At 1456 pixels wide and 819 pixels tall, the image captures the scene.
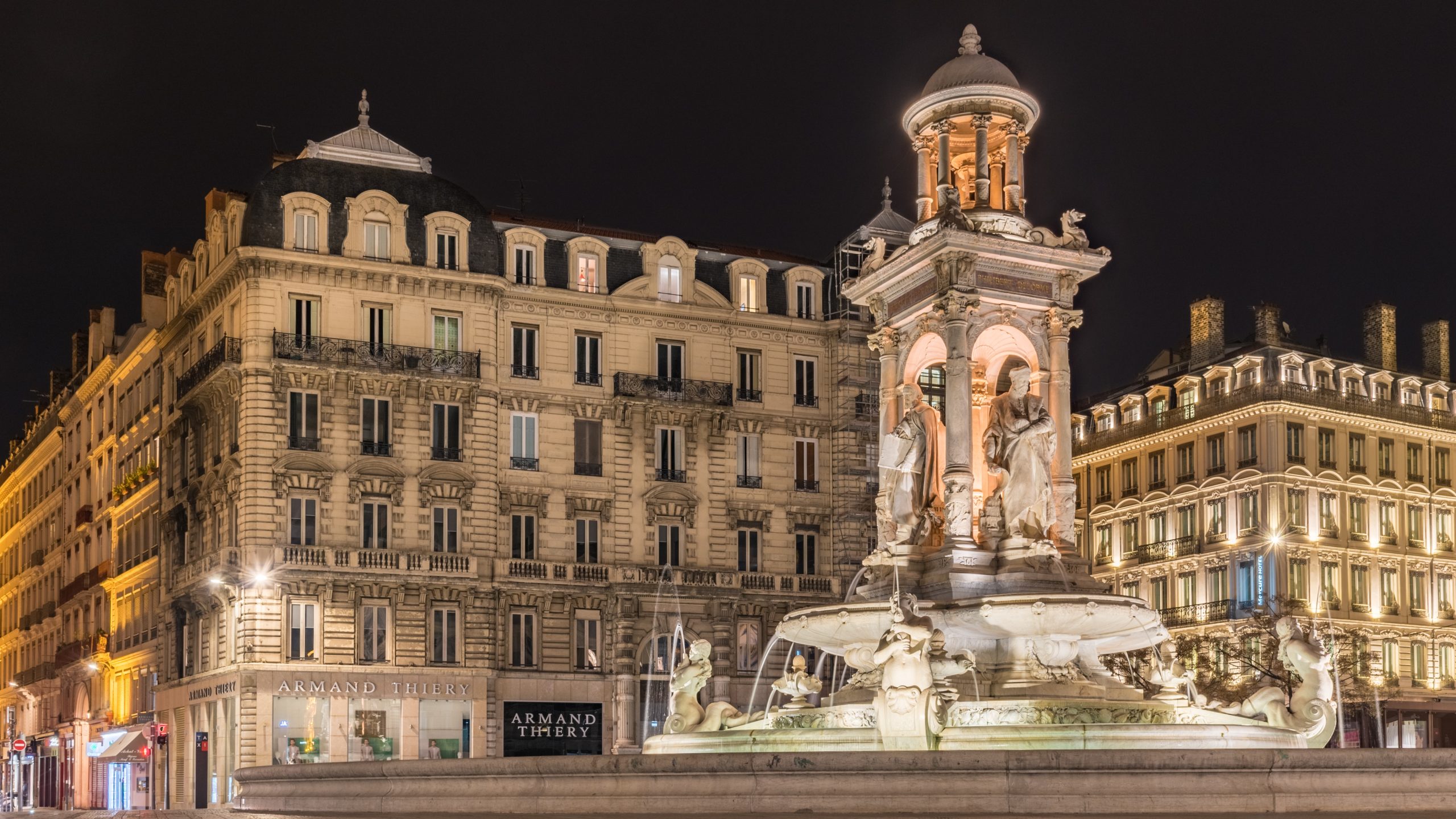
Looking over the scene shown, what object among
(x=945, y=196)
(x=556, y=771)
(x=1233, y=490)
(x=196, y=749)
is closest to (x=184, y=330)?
(x=196, y=749)

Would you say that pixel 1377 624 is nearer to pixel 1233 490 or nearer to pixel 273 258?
pixel 1233 490

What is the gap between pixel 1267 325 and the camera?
69.4 m

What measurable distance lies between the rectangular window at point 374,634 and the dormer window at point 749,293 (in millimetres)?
14463

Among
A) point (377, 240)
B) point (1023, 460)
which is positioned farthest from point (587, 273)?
point (1023, 460)

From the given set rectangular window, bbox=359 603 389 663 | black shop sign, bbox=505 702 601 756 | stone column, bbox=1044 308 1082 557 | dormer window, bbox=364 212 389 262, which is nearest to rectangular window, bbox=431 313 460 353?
dormer window, bbox=364 212 389 262

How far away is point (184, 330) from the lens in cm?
5803

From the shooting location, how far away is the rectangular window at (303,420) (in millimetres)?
51312

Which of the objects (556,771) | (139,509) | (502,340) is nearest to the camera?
(556,771)

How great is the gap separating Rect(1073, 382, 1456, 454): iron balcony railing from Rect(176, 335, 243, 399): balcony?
1344 inches

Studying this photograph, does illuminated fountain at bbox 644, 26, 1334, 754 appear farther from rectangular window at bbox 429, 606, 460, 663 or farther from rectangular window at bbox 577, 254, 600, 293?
rectangular window at bbox 577, 254, 600, 293

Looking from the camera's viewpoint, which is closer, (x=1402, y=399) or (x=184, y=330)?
(x=184, y=330)

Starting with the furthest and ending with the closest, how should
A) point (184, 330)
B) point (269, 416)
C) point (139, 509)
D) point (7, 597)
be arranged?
point (7, 597), point (139, 509), point (184, 330), point (269, 416)

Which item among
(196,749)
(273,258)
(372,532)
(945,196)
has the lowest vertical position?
(196,749)

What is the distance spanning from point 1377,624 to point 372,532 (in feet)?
113
